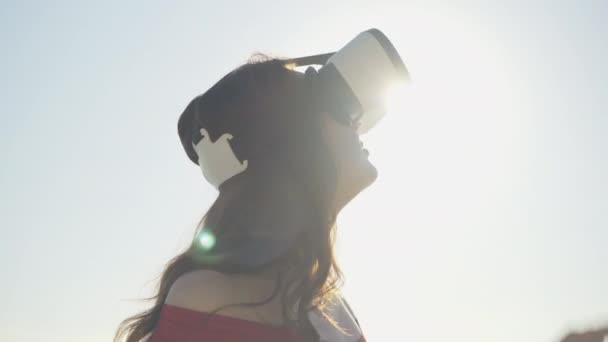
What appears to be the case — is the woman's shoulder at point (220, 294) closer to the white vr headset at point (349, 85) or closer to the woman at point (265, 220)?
the woman at point (265, 220)

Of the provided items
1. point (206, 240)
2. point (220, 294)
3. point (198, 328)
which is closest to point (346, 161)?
point (206, 240)

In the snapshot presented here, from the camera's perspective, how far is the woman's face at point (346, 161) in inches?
124

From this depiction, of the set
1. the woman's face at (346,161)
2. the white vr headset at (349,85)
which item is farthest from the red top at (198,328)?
the woman's face at (346,161)

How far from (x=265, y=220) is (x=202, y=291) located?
40 centimetres

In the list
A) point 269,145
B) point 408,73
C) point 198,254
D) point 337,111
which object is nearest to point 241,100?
point 269,145

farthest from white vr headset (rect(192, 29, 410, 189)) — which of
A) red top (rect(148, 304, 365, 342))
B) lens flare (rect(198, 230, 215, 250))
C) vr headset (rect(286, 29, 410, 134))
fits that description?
red top (rect(148, 304, 365, 342))

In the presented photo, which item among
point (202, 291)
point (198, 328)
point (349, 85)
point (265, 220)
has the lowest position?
point (198, 328)

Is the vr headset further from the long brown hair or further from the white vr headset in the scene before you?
the long brown hair

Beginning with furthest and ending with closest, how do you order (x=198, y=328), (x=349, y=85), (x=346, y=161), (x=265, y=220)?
(x=349, y=85)
(x=346, y=161)
(x=265, y=220)
(x=198, y=328)

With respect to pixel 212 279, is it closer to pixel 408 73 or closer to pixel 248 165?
pixel 248 165

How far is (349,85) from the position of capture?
3.37m

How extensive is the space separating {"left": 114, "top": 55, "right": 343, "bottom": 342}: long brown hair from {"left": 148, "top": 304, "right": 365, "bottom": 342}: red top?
0.59ft

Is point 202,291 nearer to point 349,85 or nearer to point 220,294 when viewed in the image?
point 220,294

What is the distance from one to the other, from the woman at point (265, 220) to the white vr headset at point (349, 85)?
0.07 feet
